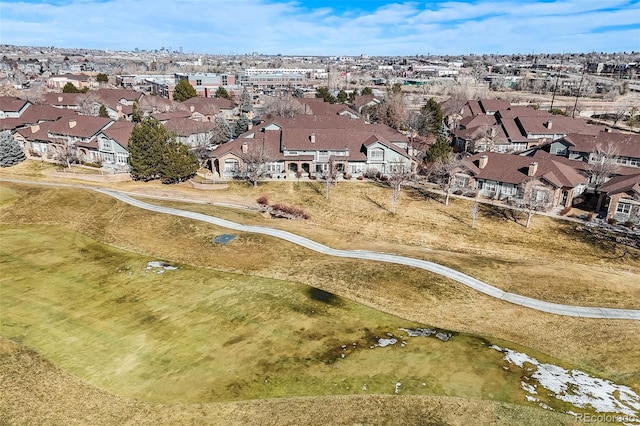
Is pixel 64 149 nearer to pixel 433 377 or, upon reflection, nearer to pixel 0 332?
pixel 0 332

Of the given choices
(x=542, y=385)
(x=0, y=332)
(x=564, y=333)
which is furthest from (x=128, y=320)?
(x=564, y=333)

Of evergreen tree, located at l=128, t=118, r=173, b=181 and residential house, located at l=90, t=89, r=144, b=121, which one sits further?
residential house, located at l=90, t=89, r=144, b=121

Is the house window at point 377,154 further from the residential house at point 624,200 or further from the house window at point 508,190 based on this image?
the residential house at point 624,200

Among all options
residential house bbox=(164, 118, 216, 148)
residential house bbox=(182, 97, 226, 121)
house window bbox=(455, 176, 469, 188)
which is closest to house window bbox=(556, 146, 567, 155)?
house window bbox=(455, 176, 469, 188)

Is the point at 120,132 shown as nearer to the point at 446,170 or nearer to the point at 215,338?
Answer: the point at 446,170

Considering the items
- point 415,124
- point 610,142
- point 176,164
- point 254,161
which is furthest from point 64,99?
point 610,142

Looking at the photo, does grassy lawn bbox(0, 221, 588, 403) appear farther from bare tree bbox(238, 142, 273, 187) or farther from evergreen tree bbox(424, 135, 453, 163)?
evergreen tree bbox(424, 135, 453, 163)

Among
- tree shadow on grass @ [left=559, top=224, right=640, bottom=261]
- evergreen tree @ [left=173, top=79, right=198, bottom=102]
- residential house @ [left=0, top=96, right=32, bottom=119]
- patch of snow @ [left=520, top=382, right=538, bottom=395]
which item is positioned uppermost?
evergreen tree @ [left=173, top=79, right=198, bottom=102]
